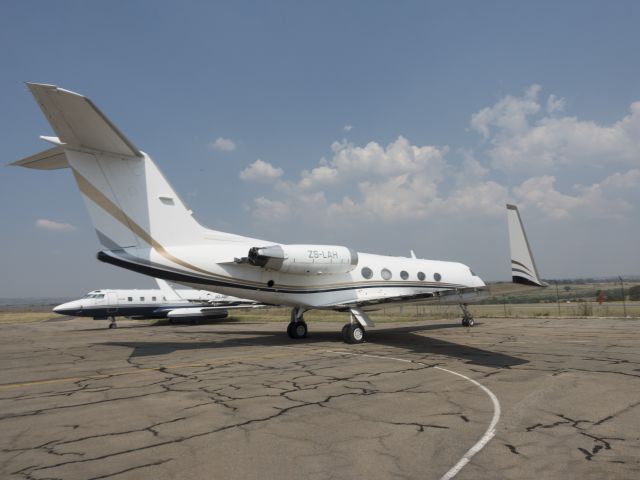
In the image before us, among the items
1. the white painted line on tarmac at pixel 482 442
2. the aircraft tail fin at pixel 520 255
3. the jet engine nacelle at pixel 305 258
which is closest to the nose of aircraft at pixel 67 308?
the jet engine nacelle at pixel 305 258

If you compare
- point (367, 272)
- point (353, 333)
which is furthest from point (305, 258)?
point (367, 272)

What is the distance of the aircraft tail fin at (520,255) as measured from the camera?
11633 mm

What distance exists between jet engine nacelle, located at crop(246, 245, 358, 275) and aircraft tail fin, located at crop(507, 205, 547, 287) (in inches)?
230

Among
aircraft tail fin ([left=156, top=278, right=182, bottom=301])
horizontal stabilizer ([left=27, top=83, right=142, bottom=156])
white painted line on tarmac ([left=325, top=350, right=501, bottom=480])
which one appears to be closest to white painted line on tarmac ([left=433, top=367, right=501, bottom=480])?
white painted line on tarmac ([left=325, top=350, right=501, bottom=480])

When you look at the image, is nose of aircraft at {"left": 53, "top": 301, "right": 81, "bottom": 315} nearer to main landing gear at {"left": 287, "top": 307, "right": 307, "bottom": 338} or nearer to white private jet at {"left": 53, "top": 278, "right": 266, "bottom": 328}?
white private jet at {"left": 53, "top": 278, "right": 266, "bottom": 328}

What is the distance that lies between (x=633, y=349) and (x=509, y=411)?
8.52 metres

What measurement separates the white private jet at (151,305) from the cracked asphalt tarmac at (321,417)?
1867 cm

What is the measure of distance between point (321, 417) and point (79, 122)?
29.8ft

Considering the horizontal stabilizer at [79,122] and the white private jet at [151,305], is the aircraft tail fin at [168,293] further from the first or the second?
the horizontal stabilizer at [79,122]

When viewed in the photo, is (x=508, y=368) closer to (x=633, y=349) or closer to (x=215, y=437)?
(x=633, y=349)

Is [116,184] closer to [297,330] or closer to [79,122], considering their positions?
[79,122]

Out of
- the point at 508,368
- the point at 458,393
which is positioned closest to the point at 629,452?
the point at 458,393

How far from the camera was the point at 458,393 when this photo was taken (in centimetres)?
748

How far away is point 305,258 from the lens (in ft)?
49.6
